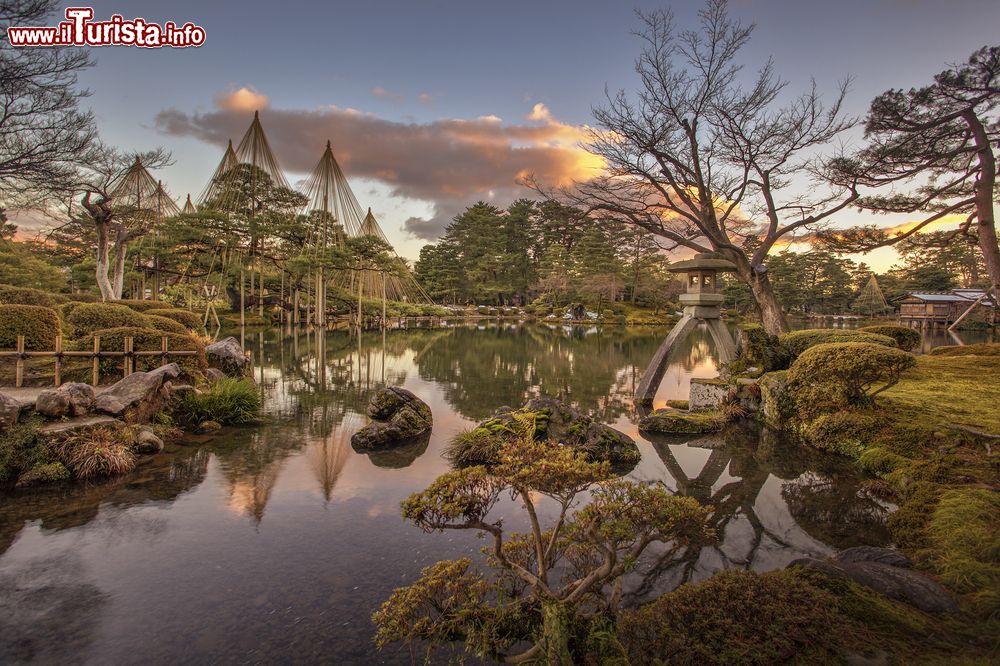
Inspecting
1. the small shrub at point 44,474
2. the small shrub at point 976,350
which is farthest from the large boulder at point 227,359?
the small shrub at point 976,350

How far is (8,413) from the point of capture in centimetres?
655

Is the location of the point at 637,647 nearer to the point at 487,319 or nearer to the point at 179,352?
the point at 179,352

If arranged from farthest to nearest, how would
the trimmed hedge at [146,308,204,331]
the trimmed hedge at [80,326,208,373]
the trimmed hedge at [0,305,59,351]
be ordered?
the trimmed hedge at [146,308,204,331] < the trimmed hedge at [80,326,208,373] < the trimmed hedge at [0,305,59,351]

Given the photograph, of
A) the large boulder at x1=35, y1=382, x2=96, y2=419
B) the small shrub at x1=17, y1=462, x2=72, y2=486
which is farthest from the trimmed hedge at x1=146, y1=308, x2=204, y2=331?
the small shrub at x1=17, y1=462, x2=72, y2=486

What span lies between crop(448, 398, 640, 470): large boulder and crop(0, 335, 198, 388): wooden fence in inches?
287

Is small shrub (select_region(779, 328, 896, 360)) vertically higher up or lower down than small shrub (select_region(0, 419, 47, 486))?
higher up

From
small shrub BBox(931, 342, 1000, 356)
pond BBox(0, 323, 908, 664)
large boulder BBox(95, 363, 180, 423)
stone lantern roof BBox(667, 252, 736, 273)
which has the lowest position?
pond BBox(0, 323, 908, 664)

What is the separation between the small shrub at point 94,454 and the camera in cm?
654

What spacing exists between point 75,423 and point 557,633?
8049 mm

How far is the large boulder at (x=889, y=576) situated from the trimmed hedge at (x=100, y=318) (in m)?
14.8

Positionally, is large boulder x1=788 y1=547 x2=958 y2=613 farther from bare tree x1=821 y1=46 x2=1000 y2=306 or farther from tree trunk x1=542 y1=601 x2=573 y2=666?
bare tree x1=821 y1=46 x2=1000 y2=306

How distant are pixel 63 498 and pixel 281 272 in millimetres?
29939

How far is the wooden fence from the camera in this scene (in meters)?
8.76

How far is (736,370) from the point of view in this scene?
11.5 meters
